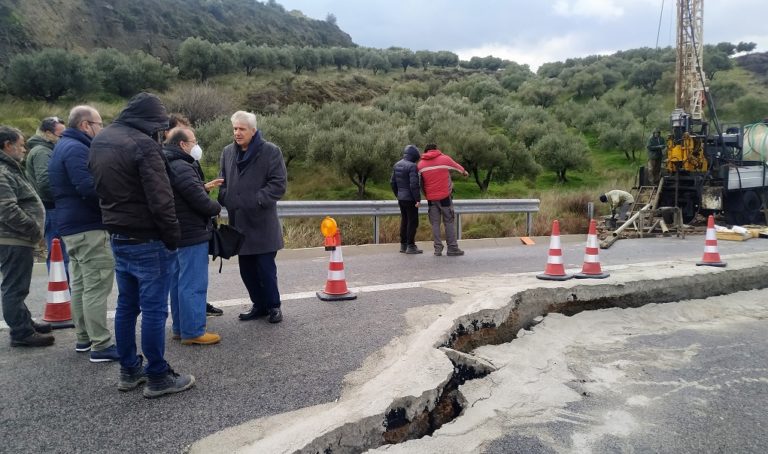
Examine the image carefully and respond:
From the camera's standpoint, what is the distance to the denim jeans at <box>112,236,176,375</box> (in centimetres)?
371

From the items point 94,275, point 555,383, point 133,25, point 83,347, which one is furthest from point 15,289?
point 133,25

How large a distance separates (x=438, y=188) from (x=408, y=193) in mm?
540

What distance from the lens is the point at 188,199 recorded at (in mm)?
4473

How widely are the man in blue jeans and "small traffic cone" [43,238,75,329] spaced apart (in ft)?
6.88

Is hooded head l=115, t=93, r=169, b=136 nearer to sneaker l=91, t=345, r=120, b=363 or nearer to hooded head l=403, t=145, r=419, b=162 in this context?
sneaker l=91, t=345, r=120, b=363

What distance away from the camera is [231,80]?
4900 cm

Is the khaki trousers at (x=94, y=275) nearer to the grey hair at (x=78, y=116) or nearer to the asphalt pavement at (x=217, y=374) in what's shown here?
the asphalt pavement at (x=217, y=374)

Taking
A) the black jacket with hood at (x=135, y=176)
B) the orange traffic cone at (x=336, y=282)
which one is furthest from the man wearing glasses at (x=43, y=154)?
the orange traffic cone at (x=336, y=282)

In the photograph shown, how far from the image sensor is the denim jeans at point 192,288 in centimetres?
464

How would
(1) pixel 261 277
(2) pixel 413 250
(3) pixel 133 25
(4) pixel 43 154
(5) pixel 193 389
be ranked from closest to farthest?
(5) pixel 193 389 < (4) pixel 43 154 < (1) pixel 261 277 < (2) pixel 413 250 < (3) pixel 133 25

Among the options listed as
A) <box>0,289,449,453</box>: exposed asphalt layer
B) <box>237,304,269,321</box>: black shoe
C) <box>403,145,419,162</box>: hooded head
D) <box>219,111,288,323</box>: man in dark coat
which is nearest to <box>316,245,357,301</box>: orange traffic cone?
<box>0,289,449,453</box>: exposed asphalt layer

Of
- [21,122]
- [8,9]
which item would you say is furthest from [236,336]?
[8,9]

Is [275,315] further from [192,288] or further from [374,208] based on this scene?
[374,208]

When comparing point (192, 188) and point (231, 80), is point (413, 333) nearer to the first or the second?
point (192, 188)
